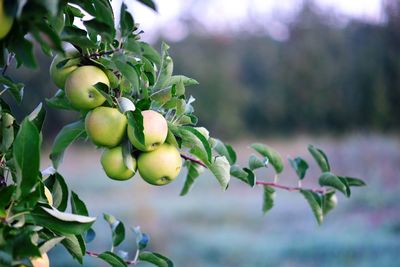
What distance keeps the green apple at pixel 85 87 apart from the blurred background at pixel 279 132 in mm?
2608

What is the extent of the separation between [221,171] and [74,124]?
0.16m

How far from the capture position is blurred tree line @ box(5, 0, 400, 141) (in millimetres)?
5410

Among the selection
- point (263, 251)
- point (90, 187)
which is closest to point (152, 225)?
point (263, 251)

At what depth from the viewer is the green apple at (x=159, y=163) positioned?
1.67 ft

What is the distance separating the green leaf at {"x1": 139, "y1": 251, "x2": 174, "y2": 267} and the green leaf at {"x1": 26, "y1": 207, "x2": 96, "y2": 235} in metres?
0.18

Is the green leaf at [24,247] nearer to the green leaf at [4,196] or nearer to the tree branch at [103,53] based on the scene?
the green leaf at [4,196]

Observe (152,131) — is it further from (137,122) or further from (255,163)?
(255,163)

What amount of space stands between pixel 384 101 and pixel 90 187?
2.87 metres

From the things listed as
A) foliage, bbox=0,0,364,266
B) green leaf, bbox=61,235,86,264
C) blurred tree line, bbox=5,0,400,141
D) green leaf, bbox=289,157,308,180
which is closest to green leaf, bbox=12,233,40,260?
foliage, bbox=0,0,364,266

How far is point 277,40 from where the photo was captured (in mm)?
6477

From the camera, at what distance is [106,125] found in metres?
0.49

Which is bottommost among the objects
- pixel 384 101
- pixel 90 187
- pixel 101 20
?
pixel 90 187

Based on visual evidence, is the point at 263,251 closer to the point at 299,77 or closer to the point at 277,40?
the point at 299,77

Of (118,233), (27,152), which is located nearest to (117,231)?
(118,233)
